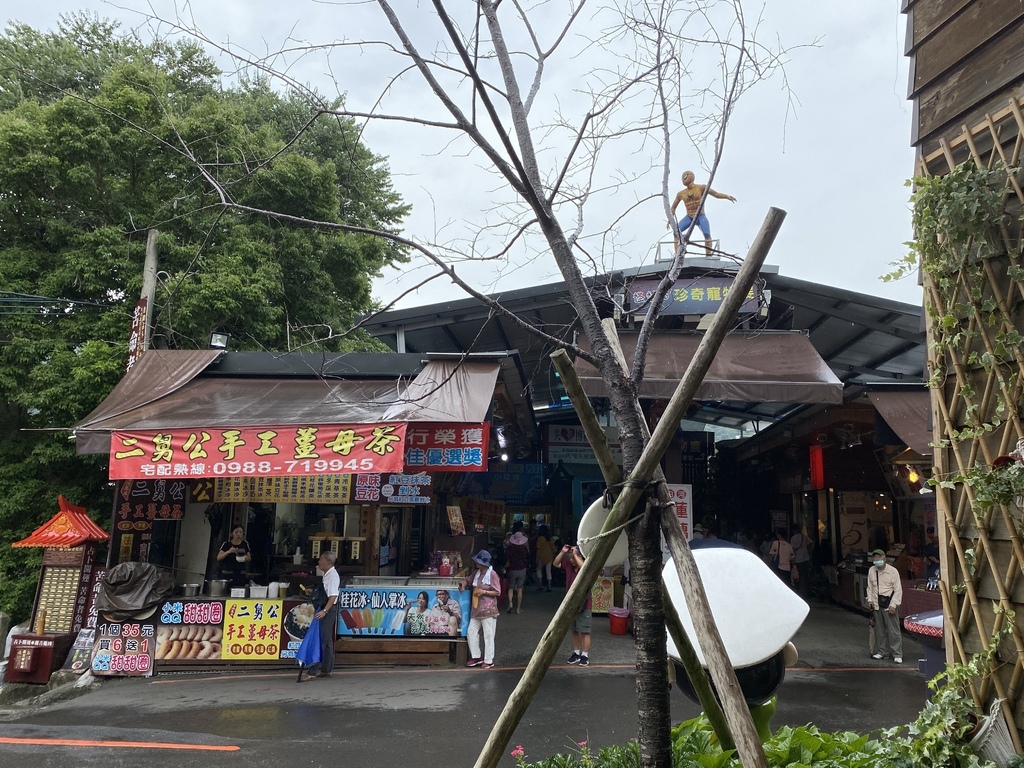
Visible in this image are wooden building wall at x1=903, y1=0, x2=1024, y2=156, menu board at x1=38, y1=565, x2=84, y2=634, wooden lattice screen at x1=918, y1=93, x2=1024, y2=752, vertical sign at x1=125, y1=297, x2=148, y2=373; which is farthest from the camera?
vertical sign at x1=125, y1=297, x2=148, y2=373

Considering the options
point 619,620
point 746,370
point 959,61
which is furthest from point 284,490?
point 959,61

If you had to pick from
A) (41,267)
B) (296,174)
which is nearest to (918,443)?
(296,174)

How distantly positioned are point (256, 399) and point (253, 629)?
3.32m

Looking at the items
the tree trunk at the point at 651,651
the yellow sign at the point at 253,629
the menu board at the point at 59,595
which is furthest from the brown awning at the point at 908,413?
the menu board at the point at 59,595

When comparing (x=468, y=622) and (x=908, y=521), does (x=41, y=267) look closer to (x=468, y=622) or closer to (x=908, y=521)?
(x=468, y=622)

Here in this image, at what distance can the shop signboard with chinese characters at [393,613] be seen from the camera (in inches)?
392

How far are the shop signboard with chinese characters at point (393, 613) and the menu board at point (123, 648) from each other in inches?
106

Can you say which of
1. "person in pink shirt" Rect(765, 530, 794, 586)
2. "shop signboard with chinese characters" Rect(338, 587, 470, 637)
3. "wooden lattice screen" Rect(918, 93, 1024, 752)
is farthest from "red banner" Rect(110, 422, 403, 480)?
"person in pink shirt" Rect(765, 530, 794, 586)

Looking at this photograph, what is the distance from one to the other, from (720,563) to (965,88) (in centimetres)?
306

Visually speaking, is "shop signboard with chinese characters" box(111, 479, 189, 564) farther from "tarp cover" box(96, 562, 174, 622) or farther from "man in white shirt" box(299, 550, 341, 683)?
"man in white shirt" box(299, 550, 341, 683)

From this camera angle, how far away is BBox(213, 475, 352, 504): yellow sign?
35.2ft

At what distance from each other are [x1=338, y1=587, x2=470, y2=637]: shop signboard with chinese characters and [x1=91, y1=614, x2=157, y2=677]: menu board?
269 centimetres

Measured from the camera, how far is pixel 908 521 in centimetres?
1421

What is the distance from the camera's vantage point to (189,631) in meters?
9.89
